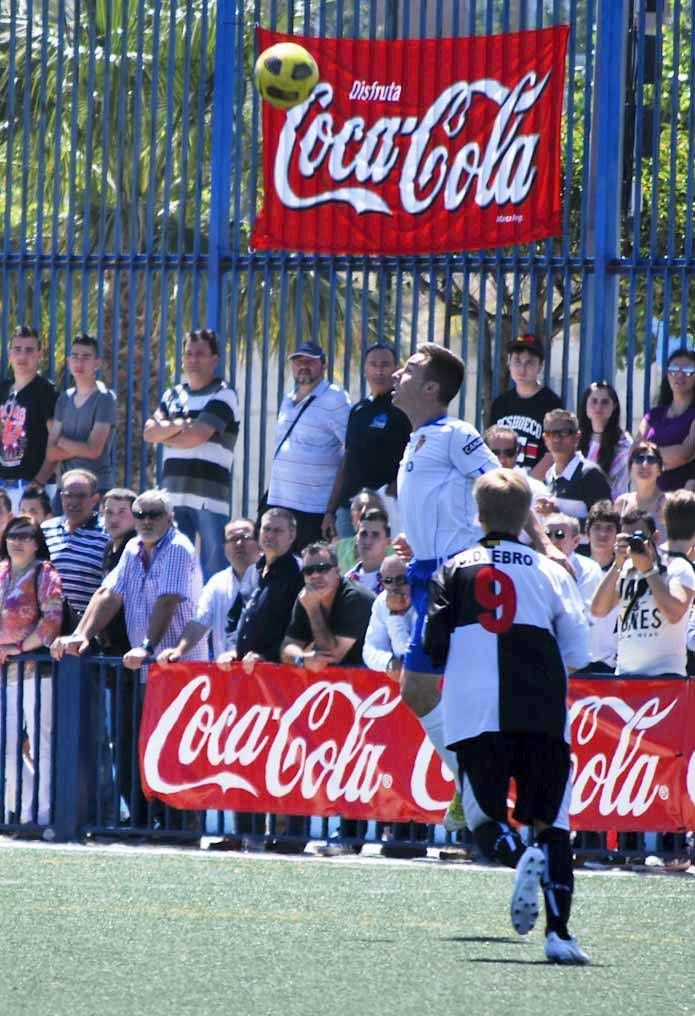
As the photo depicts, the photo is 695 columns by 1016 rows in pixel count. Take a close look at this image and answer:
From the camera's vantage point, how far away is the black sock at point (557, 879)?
22.7 feet

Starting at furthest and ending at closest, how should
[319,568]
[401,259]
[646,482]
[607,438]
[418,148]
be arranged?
[418,148] < [401,259] < [607,438] < [646,482] < [319,568]

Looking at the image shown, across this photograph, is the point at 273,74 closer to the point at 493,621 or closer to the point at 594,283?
the point at 594,283

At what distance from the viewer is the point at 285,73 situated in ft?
44.9

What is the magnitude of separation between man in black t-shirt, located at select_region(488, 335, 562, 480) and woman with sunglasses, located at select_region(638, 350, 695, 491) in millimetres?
616

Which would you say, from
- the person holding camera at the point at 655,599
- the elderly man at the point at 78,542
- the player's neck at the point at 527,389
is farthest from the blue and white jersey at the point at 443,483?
the player's neck at the point at 527,389

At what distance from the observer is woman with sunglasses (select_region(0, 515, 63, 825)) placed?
441 inches

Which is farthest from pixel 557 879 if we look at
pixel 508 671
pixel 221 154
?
pixel 221 154

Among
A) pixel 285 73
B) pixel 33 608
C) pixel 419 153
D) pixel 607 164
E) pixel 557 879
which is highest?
pixel 285 73

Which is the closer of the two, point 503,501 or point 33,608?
point 503,501

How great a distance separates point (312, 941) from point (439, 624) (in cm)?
117

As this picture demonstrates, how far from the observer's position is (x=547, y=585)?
7.20 metres

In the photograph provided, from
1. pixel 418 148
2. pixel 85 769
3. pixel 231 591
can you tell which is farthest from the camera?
pixel 418 148

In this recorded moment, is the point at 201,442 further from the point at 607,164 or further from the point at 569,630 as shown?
the point at 569,630

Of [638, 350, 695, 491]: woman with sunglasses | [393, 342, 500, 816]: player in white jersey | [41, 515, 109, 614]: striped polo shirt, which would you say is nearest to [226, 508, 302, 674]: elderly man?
[41, 515, 109, 614]: striped polo shirt
